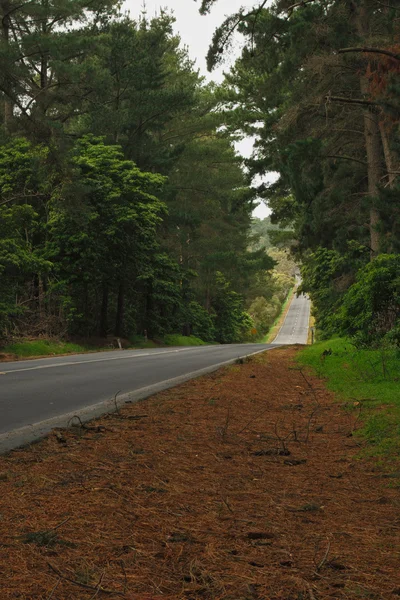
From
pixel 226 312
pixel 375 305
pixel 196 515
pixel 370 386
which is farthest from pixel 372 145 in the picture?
pixel 226 312

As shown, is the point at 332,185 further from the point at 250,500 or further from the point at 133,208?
the point at 250,500

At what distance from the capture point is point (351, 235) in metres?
27.6

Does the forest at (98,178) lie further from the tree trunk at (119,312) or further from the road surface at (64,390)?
the road surface at (64,390)

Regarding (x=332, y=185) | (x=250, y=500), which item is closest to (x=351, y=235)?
(x=332, y=185)

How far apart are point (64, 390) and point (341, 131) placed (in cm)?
1881

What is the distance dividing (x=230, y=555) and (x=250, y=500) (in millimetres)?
1071

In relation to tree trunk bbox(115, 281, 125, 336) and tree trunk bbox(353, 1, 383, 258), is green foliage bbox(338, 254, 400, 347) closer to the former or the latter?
tree trunk bbox(353, 1, 383, 258)

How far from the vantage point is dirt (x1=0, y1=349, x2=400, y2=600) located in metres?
2.64

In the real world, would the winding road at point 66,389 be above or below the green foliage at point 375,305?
below

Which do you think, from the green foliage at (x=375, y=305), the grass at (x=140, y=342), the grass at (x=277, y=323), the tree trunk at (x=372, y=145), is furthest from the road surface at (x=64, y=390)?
the grass at (x=277, y=323)

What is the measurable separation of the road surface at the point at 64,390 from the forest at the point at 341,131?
455 centimetres

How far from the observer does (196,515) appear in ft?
11.9

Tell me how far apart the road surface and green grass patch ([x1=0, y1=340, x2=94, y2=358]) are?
7.79 meters

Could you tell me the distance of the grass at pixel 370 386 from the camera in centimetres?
625
